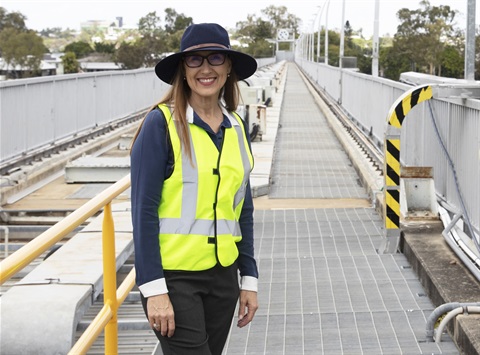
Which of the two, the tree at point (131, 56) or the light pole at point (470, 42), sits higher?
the light pole at point (470, 42)

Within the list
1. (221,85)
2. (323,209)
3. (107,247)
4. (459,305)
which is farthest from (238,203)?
(323,209)

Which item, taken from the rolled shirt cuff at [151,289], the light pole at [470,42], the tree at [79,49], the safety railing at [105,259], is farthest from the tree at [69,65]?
Answer: the rolled shirt cuff at [151,289]

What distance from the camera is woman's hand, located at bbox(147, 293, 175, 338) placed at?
3674mm

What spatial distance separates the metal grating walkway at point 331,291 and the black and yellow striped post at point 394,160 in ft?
0.75

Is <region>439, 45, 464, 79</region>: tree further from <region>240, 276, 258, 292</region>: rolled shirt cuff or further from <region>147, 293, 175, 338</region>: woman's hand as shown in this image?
<region>147, 293, 175, 338</region>: woman's hand

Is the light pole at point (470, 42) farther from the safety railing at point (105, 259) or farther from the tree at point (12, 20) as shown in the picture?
the tree at point (12, 20)

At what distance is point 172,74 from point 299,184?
442 inches

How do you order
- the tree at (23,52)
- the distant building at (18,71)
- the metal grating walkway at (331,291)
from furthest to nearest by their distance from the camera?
the distant building at (18,71) → the tree at (23,52) → the metal grating walkway at (331,291)

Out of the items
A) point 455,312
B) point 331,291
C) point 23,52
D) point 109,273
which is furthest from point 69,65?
point 109,273

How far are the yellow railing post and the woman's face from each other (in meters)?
1.04

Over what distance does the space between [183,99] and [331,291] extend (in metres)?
4.30

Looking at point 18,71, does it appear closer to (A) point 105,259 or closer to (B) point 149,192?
(A) point 105,259

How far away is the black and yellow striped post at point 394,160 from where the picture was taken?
9.45 metres

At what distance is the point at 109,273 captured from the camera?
470 cm
